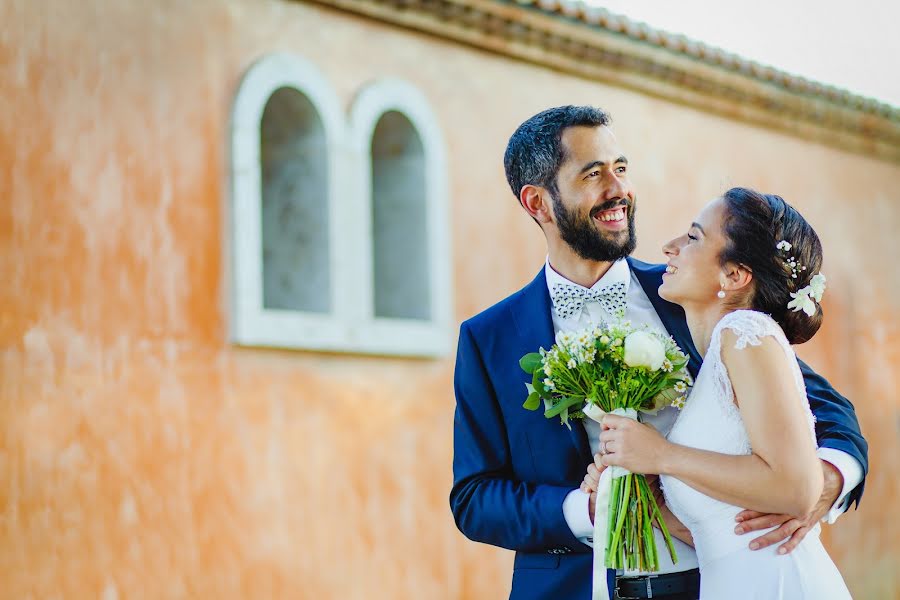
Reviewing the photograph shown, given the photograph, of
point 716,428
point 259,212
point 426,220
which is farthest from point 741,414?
point 426,220

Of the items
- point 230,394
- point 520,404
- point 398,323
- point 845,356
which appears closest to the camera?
point 520,404

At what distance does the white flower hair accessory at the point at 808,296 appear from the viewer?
3363 mm

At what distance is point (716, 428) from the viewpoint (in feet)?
10.6

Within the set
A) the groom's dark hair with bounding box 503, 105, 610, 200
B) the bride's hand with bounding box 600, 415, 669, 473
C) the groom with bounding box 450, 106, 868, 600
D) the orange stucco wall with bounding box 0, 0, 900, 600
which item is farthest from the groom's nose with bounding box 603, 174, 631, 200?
the orange stucco wall with bounding box 0, 0, 900, 600

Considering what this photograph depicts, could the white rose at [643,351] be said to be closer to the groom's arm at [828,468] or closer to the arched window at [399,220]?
the groom's arm at [828,468]

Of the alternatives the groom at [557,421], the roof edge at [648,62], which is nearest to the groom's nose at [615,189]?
the groom at [557,421]

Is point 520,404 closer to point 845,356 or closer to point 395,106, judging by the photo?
point 395,106

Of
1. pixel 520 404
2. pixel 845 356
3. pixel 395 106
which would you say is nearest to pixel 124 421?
pixel 395 106

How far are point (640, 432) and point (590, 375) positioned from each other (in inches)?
7.7

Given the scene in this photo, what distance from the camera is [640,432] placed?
322cm

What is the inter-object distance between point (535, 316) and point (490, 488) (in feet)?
1.74

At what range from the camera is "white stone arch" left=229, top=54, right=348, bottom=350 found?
7352mm

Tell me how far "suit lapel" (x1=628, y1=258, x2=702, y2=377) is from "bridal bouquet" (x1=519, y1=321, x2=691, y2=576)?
175mm

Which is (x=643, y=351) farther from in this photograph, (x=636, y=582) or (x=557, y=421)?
(x=636, y=582)
